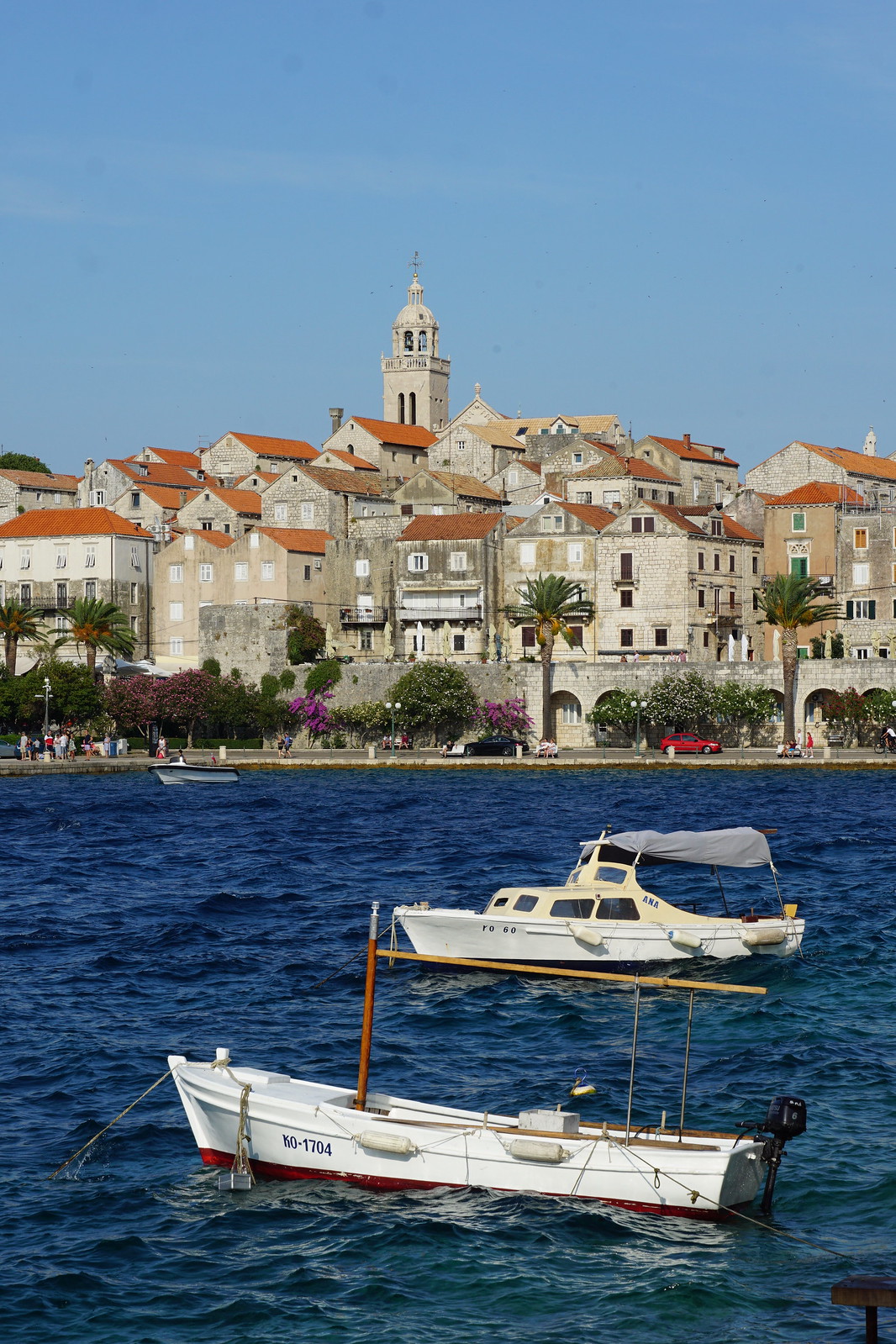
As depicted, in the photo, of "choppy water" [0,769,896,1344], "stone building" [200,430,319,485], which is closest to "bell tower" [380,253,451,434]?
"stone building" [200,430,319,485]

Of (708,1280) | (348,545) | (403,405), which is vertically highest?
(403,405)

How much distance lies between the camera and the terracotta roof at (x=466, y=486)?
110312 mm

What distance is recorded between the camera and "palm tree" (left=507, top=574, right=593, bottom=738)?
90562 millimetres

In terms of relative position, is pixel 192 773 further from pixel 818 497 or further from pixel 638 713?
pixel 818 497

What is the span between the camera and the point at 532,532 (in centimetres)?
9769

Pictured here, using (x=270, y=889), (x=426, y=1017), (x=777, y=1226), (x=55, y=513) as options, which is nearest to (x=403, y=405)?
(x=55, y=513)

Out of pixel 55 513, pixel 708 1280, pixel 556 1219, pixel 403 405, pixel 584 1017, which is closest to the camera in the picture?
pixel 708 1280

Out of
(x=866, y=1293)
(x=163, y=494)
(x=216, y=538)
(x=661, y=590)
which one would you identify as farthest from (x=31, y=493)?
(x=866, y=1293)

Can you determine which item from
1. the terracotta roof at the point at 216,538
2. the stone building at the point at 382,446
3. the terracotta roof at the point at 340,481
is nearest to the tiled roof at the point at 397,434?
the stone building at the point at 382,446

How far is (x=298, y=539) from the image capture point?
103438 millimetres

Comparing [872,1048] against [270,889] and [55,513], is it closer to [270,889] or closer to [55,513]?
[270,889]

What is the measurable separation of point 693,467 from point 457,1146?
348 feet

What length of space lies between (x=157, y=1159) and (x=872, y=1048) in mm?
10956

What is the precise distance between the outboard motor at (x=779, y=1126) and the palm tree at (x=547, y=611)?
234 ft
